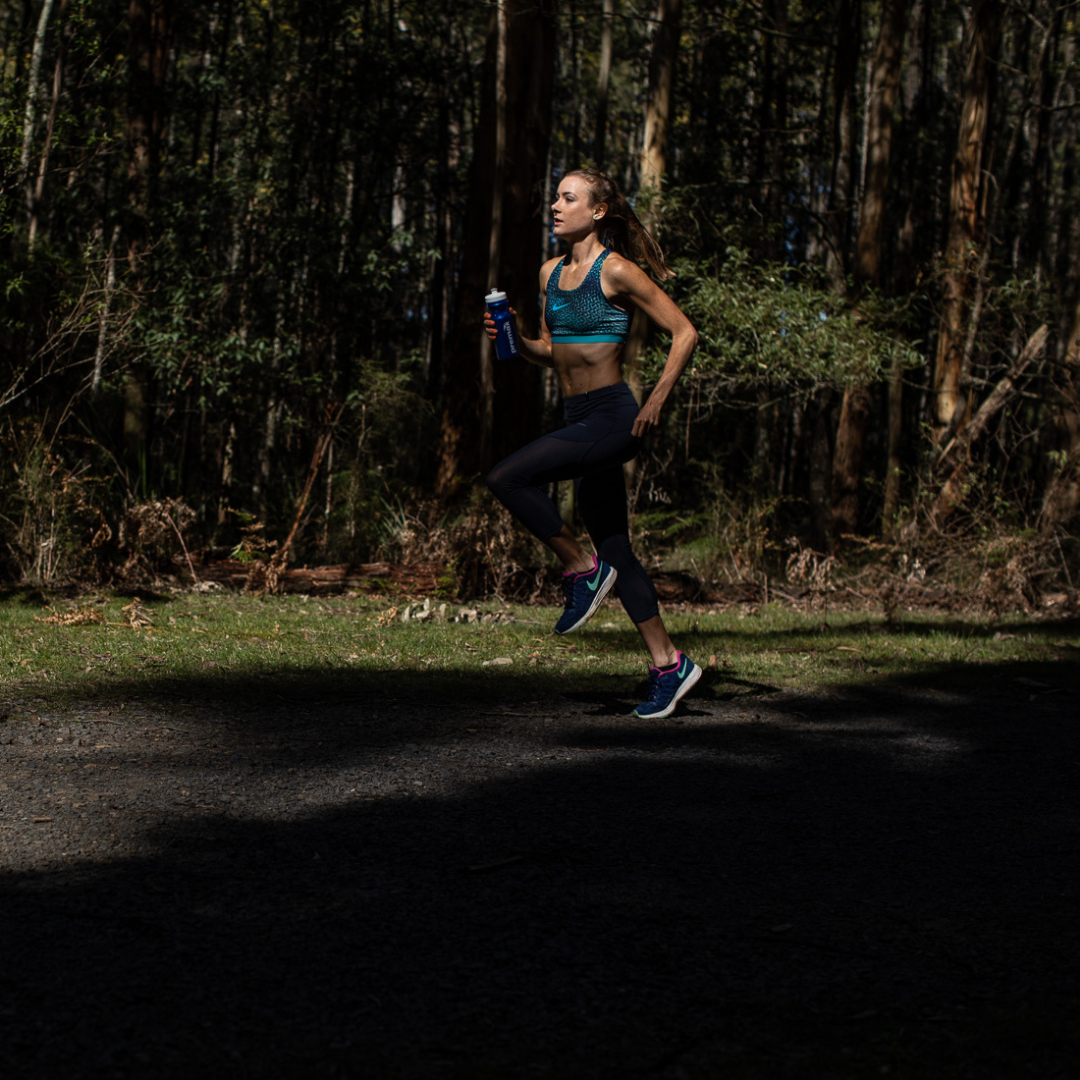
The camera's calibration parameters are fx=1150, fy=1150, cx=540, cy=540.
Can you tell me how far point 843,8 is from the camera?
1889cm

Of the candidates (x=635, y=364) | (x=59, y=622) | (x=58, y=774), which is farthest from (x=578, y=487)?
(x=635, y=364)

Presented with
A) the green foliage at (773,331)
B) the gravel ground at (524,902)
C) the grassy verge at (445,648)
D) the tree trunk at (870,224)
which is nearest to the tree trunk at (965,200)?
the tree trunk at (870,224)

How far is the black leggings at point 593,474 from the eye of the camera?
4875mm

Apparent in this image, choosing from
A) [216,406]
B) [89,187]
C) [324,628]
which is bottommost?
[324,628]

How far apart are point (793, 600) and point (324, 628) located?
502cm

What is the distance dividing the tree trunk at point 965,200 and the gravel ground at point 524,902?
37.9 ft

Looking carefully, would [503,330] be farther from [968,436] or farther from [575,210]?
[968,436]

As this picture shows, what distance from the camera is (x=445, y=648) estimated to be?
23.6 feet

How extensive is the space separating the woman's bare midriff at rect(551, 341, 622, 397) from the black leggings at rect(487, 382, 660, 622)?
35 millimetres

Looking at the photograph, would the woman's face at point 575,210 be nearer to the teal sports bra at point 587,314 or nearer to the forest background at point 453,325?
the teal sports bra at point 587,314

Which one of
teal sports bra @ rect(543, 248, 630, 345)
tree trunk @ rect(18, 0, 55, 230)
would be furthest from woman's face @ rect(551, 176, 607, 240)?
tree trunk @ rect(18, 0, 55, 230)

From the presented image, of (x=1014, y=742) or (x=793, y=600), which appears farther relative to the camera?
(x=793, y=600)

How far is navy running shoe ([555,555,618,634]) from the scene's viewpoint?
4887 mm

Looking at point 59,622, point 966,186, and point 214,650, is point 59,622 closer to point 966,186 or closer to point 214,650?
point 214,650
